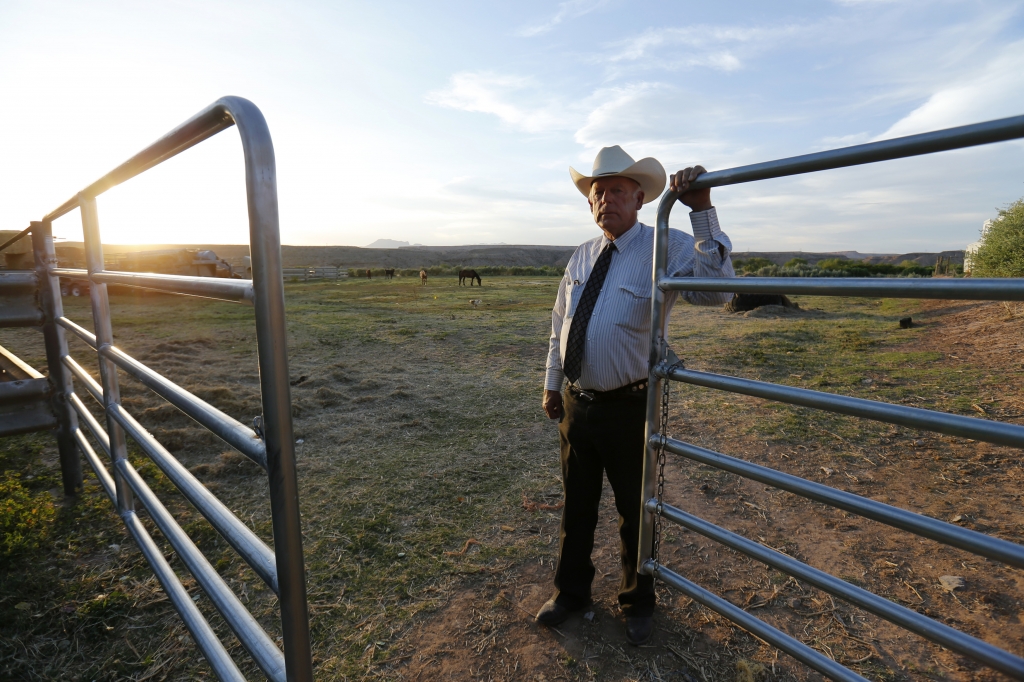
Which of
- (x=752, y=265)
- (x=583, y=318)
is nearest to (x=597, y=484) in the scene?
(x=583, y=318)

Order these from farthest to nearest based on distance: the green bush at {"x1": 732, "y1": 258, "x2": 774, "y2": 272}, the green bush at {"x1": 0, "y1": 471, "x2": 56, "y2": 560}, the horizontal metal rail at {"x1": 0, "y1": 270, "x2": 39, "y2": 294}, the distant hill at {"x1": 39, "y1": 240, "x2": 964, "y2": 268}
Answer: the distant hill at {"x1": 39, "y1": 240, "x2": 964, "y2": 268} → the green bush at {"x1": 732, "y1": 258, "x2": 774, "y2": 272} → the horizontal metal rail at {"x1": 0, "y1": 270, "x2": 39, "y2": 294} → the green bush at {"x1": 0, "y1": 471, "x2": 56, "y2": 560}

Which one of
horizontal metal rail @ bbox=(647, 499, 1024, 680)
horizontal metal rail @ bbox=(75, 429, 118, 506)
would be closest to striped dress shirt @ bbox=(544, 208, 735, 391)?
horizontal metal rail @ bbox=(647, 499, 1024, 680)

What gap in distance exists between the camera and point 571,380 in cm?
270

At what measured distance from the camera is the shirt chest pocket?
2.45 metres

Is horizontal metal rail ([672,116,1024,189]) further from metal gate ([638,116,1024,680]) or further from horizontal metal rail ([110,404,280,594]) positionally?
horizontal metal rail ([110,404,280,594])

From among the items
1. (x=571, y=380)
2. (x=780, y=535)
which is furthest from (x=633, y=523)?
(x=780, y=535)

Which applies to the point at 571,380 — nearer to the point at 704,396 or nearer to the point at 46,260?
the point at 46,260

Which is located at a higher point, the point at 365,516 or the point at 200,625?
the point at 200,625

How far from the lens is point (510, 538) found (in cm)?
351

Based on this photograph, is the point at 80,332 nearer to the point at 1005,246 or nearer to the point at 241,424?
the point at 241,424

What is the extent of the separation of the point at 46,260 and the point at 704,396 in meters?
6.46

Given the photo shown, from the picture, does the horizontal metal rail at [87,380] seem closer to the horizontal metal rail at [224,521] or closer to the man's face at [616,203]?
the horizontal metal rail at [224,521]

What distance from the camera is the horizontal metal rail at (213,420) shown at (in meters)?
1.22

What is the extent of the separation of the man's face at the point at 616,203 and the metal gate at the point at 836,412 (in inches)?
18.3
